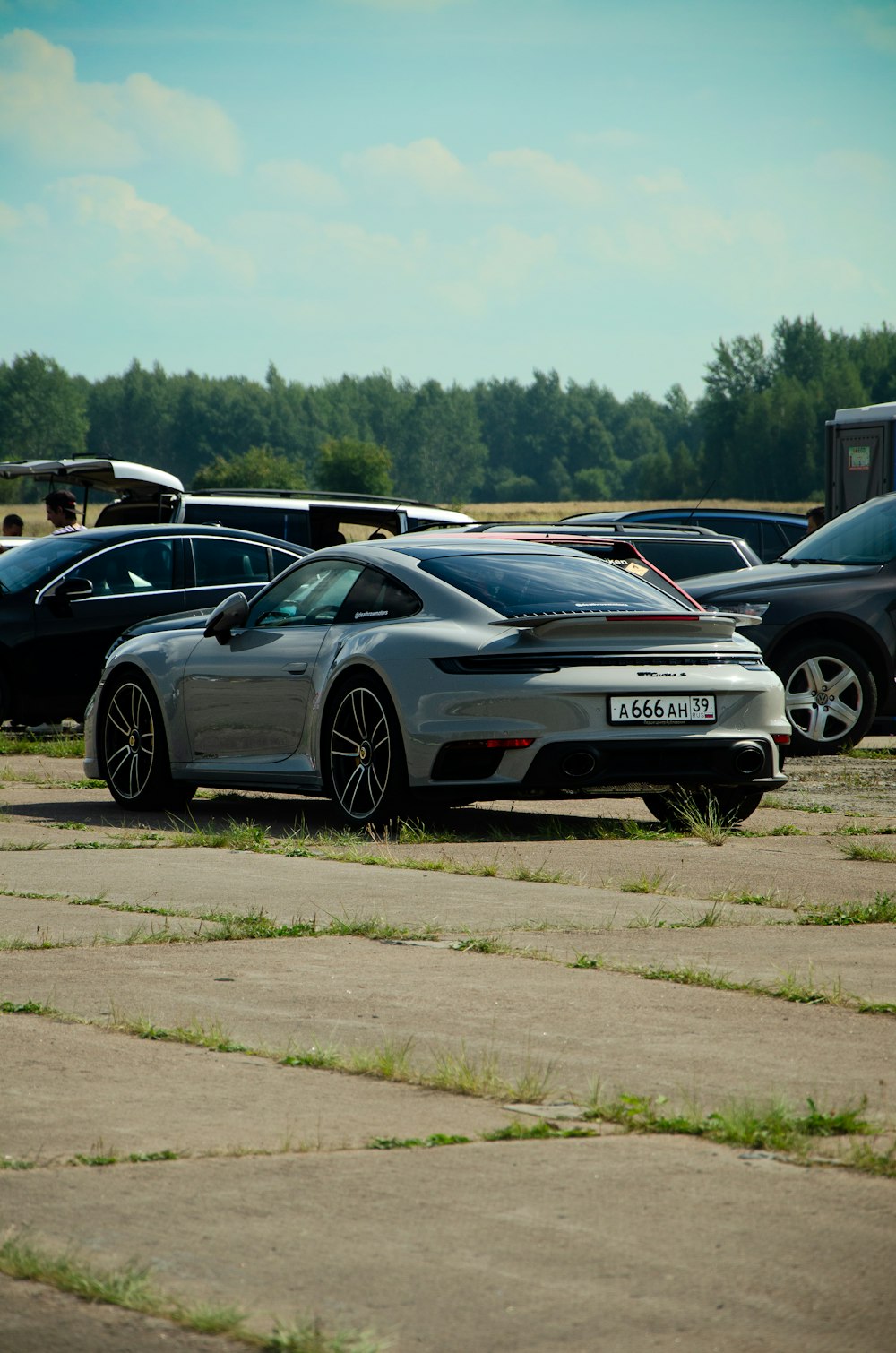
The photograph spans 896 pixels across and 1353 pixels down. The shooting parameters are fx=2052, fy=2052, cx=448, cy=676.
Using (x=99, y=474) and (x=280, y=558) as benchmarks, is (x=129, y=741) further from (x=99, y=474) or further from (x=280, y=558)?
(x=99, y=474)

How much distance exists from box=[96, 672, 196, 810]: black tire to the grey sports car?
163 mm

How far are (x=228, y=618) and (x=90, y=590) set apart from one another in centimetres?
620

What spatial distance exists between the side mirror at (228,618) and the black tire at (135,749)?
1.93 feet

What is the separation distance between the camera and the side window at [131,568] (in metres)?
16.6

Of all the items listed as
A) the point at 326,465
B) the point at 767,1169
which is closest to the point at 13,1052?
the point at 767,1169

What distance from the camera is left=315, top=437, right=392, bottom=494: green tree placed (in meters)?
177

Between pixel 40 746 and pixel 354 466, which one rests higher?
pixel 354 466

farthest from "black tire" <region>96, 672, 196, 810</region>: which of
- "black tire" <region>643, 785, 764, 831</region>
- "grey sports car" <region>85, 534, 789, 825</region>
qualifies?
"black tire" <region>643, 785, 764, 831</region>

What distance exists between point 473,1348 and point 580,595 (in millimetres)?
6952

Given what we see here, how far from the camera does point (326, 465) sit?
179 metres

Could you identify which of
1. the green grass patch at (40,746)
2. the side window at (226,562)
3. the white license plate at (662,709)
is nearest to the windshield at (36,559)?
the side window at (226,562)

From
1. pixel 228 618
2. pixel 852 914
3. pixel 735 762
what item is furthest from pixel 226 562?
pixel 852 914

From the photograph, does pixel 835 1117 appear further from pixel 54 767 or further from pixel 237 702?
pixel 54 767

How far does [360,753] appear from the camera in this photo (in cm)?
928
